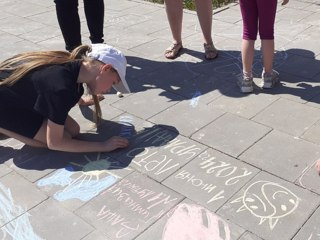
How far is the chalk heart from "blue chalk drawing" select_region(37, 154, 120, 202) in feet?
1.62

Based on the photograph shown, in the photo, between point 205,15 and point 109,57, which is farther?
point 205,15

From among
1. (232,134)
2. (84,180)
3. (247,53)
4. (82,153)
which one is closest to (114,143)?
(82,153)

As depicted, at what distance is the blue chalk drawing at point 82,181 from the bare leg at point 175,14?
190 cm

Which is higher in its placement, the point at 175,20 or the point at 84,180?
the point at 175,20

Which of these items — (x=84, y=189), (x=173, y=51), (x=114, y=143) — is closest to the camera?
(x=84, y=189)

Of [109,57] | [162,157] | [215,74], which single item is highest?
[109,57]

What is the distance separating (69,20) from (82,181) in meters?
1.72

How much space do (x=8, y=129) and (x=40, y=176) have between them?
434 millimetres

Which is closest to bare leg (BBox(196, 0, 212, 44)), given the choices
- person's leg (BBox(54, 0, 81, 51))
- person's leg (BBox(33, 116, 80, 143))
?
person's leg (BBox(54, 0, 81, 51))

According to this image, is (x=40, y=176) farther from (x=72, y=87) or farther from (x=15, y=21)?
(x=15, y=21)

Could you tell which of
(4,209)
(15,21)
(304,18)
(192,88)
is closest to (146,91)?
(192,88)

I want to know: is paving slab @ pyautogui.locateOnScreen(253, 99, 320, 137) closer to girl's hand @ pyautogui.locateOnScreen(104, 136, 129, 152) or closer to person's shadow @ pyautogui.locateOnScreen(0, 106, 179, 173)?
person's shadow @ pyautogui.locateOnScreen(0, 106, 179, 173)

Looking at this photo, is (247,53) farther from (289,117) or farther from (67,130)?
(67,130)

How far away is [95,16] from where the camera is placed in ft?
13.3
